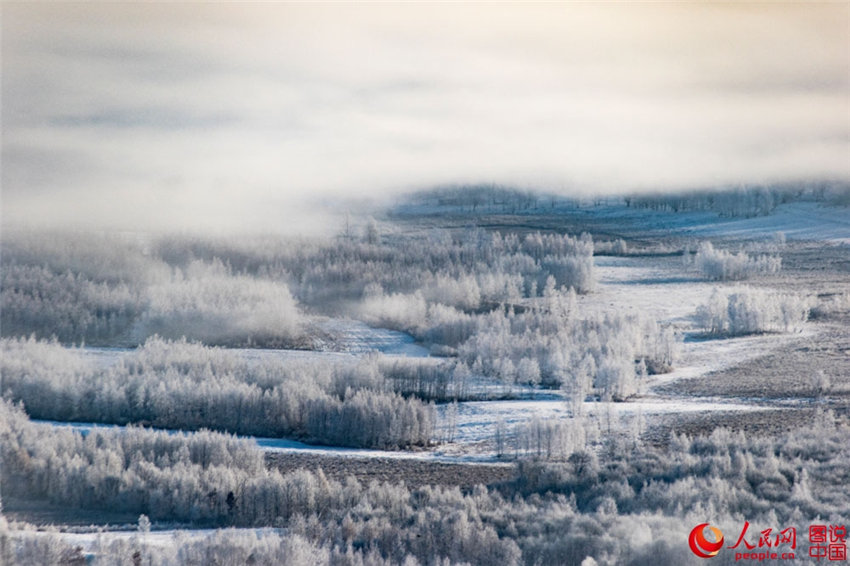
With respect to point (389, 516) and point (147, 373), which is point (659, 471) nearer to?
point (389, 516)

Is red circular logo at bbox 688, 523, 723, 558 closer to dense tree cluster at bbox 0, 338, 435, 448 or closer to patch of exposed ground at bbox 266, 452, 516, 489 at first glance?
patch of exposed ground at bbox 266, 452, 516, 489

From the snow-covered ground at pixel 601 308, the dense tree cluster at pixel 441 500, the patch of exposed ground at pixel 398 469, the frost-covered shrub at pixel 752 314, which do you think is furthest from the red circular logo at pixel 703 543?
the frost-covered shrub at pixel 752 314

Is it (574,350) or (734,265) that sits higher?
(734,265)

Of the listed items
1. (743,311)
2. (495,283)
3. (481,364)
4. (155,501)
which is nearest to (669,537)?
(155,501)

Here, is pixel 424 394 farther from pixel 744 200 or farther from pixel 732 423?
pixel 744 200

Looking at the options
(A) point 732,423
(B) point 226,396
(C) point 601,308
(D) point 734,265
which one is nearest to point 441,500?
(A) point 732,423

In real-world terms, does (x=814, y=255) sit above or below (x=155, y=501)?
above
